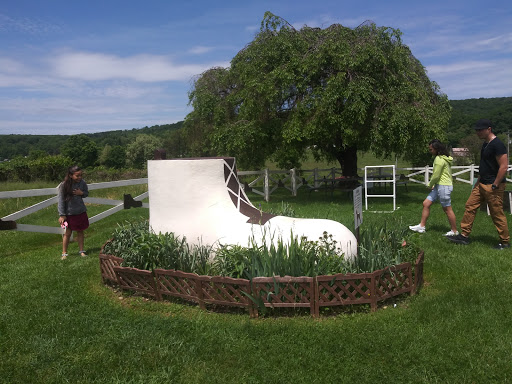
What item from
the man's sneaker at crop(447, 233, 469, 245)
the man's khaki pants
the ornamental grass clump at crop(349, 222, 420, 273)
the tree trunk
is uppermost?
the tree trunk

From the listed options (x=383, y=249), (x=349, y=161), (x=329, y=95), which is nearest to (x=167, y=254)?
(x=383, y=249)

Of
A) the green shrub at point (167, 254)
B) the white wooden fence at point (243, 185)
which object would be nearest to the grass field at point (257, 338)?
the green shrub at point (167, 254)

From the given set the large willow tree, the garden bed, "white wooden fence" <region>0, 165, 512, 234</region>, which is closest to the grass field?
the garden bed

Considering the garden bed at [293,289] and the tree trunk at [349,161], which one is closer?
the garden bed at [293,289]

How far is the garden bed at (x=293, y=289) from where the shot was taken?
4070mm

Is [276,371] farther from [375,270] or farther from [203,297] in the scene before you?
Answer: [375,270]

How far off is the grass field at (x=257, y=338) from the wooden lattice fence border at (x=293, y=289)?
0.47 feet

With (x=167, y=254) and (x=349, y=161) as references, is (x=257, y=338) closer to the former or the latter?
(x=167, y=254)

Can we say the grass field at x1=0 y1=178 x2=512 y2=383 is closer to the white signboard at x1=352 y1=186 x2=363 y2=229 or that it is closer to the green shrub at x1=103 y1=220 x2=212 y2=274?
the green shrub at x1=103 y1=220 x2=212 y2=274

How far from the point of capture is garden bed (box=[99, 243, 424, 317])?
4070 millimetres

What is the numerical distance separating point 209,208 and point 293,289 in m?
1.67

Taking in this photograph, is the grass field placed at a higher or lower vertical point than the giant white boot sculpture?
lower

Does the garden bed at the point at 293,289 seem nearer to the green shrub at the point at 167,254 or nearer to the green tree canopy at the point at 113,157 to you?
the green shrub at the point at 167,254

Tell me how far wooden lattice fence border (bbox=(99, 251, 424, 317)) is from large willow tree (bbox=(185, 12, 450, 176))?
314 inches
